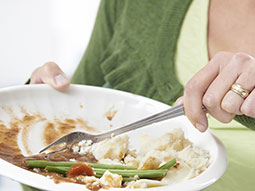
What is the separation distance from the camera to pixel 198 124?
76cm

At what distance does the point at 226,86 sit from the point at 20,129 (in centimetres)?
48

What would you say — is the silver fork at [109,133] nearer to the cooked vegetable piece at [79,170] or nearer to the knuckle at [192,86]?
the knuckle at [192,86]

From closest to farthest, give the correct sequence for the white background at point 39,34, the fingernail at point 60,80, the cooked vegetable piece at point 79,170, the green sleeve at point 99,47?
1. the cooked vegetable piece at point 79,170
2. the fingernail at point 60,80
3. the green sleeve at point 99,47
4. the white background at point 39,34

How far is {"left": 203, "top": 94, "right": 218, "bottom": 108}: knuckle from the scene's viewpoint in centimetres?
72

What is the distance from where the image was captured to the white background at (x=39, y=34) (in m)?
3.55

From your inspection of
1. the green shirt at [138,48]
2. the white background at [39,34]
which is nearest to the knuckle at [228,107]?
the green shirt at [138,48]

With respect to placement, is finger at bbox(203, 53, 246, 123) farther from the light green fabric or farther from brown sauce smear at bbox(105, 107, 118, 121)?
brown sauce smear at bbox(105, 107, 118, 121)

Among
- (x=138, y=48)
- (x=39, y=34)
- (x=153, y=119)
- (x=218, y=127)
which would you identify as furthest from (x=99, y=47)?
(x=39, y=34)

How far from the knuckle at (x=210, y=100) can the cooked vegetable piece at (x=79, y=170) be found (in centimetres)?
25

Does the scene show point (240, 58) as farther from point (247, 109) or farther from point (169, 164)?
point (169, 164)

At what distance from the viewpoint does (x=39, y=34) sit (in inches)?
146

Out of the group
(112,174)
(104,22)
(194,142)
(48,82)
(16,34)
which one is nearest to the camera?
(112,174)

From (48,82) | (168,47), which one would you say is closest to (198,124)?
(48,82)

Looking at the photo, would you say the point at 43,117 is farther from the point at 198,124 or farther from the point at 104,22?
the point at 104,22
